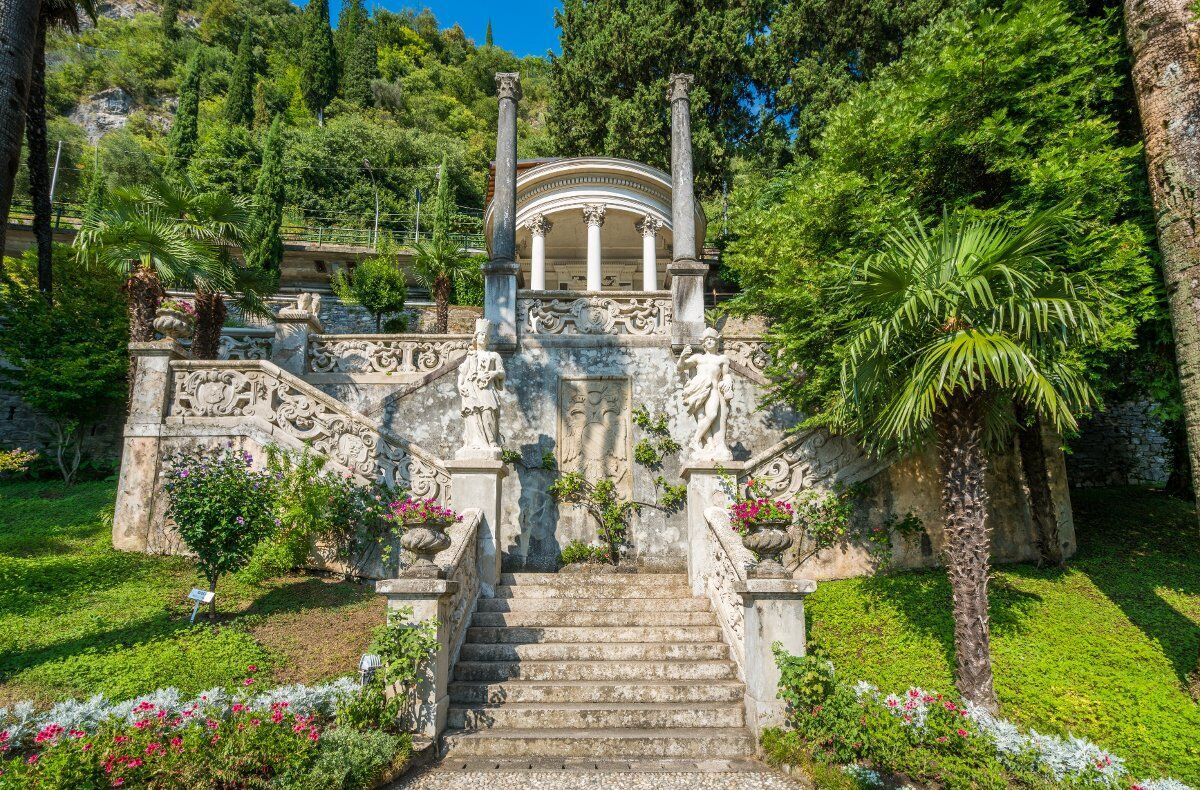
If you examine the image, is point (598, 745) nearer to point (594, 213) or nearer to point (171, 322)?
point (171, 322)

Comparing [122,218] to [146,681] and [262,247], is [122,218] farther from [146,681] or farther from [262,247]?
[262,247]

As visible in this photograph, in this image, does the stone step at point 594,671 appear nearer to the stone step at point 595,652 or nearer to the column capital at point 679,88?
the stone step at point 595,652

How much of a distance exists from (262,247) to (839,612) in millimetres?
Answer: 23309

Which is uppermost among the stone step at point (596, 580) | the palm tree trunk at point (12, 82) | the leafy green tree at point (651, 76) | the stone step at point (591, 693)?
the leafy green tree at point (651, 76)

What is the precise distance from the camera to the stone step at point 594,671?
6148mm

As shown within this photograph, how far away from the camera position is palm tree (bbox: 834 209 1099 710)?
5.55 metres

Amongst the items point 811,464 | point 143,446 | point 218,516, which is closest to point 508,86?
point 143,446

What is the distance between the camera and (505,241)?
36.2ft

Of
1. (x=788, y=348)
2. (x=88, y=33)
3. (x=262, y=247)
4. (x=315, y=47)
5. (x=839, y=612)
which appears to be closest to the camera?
(x=839, y=612)

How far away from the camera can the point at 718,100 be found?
24.3 meters

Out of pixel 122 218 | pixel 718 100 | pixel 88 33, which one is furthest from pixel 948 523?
pixel 88 33

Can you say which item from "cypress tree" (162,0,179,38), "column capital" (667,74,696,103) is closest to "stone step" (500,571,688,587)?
"column capital" (667,74,696,103)

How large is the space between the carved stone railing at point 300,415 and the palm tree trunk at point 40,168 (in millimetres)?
1952

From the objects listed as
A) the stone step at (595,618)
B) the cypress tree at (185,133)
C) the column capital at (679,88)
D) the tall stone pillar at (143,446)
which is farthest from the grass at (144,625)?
the cypress tree at (185,133)
